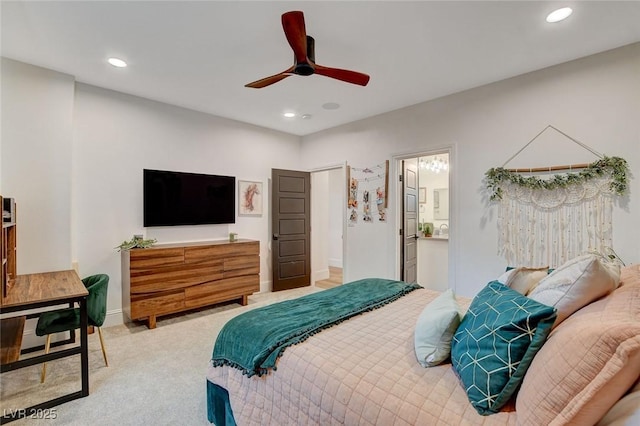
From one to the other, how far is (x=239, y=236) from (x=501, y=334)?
13.6ft


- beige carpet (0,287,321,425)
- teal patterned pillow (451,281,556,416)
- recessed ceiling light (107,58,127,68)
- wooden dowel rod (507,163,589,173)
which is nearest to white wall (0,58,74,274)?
recessed ceiling light (107,58,127,68)

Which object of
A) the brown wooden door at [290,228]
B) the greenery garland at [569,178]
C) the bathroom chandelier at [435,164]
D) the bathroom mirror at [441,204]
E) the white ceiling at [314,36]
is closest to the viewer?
the white ceiling at [314,36]

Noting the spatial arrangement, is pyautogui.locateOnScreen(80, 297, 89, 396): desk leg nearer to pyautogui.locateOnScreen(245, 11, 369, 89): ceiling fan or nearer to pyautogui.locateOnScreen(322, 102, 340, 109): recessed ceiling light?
pyautogui.locateOnScreen(245, 11, 369, 89): ceiling fan

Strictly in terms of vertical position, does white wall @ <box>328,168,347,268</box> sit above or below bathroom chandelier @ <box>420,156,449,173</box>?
below

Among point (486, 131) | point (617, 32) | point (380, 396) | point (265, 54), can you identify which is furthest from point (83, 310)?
point (617, 32)

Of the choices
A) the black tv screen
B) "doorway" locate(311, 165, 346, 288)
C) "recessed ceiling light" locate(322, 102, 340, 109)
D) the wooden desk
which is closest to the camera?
the wooden desk

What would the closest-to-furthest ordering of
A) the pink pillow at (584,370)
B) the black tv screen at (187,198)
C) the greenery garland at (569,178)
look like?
the pink pillow at (584,370) → the greenery garland at (569,178) → the black tv screen at (187,198)

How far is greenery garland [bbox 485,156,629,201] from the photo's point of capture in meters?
2.55

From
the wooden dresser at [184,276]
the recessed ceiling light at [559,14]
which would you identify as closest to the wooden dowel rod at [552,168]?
the recessed ceiling light at [559,14]

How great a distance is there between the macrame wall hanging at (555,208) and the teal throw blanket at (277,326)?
5.67ft

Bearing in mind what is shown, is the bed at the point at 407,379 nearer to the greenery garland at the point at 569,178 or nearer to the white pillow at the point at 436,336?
the white pillow at the point at 436,336

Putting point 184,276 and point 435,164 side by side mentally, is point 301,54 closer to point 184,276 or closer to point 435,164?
point 184,276

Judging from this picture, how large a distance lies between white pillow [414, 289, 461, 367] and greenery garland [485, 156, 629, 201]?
2266 mm

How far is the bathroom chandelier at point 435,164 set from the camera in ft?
17.4
